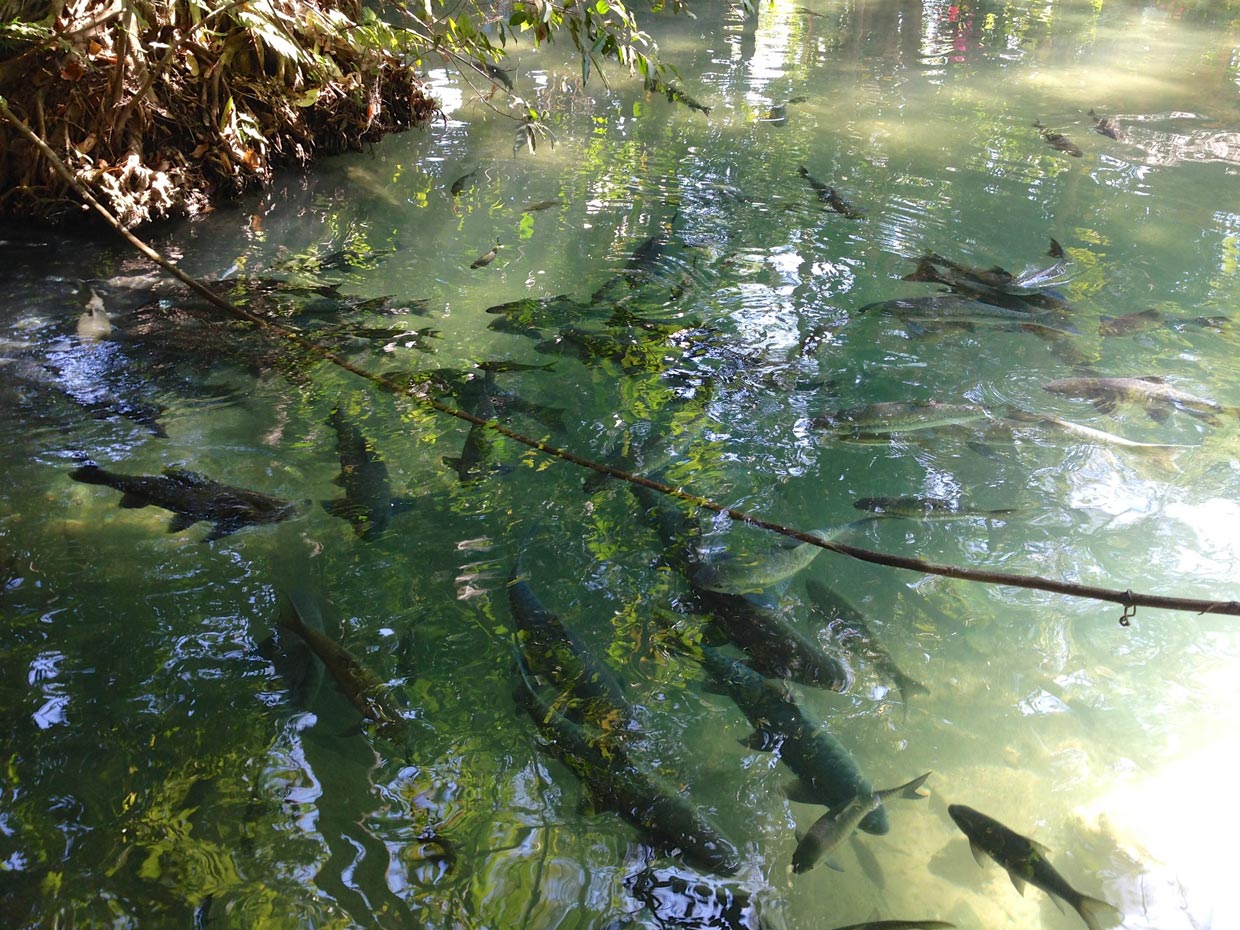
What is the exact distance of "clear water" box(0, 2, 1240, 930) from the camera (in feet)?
8.02

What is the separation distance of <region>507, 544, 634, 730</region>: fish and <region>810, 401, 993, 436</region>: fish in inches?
78.8

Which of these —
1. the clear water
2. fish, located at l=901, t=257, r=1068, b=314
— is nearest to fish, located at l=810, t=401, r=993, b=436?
the clear water

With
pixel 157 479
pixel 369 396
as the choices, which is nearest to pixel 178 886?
pixel 157 479

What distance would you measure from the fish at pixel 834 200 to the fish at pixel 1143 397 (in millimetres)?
2954

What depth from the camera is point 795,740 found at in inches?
108

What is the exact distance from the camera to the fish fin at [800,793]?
2.61 meters

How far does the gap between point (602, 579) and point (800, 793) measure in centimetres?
120

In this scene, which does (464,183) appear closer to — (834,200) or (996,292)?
(834,200)

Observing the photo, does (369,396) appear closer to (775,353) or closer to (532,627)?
(532,627)

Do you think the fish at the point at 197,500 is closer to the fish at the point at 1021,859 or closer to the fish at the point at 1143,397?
the fish at the point at 1021,859

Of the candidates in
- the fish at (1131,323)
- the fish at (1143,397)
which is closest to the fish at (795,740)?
the fish at (1143,397)

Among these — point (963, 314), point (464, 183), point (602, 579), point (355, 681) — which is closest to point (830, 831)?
point (602, 579)

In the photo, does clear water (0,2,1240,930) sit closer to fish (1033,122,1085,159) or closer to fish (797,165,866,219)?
fish (797,165,866,219)

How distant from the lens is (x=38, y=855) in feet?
7.75
